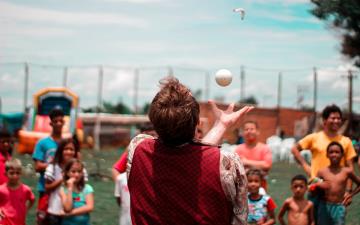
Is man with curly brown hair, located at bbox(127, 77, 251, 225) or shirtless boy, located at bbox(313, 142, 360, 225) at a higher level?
man with curly brown hair, located at bbox(127, 77, 251, 225)

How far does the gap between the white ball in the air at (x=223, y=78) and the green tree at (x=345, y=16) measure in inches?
274

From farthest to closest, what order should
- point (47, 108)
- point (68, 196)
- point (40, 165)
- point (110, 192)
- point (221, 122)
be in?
point (47, 108), point (110, 192), point (40, 165), point (68, 196), point (221, 122)

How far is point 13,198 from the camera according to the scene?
645 cm

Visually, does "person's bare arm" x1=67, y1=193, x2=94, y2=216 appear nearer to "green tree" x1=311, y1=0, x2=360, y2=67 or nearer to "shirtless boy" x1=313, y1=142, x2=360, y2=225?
"shirtless boy" x1=313, y1=142, x2=360, y2=225

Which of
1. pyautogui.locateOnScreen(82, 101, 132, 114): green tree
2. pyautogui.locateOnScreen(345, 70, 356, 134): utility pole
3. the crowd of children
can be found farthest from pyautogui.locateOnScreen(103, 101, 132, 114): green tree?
the crowd of children

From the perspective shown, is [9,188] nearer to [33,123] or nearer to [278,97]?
[33,123]

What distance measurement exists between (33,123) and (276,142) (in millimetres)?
9316

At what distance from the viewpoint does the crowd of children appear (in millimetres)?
6250

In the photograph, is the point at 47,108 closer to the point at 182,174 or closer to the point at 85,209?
the point at 85,209

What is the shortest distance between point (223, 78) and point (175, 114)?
2.82 metres

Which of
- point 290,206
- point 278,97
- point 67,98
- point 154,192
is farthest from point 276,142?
point 154,192

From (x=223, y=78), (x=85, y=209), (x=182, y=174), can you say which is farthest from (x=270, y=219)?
(x=182, y=174)

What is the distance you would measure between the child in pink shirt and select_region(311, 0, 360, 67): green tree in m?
7.65

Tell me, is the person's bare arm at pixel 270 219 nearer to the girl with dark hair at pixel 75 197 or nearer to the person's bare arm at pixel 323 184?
the person's bare arm at pixel 323 184
